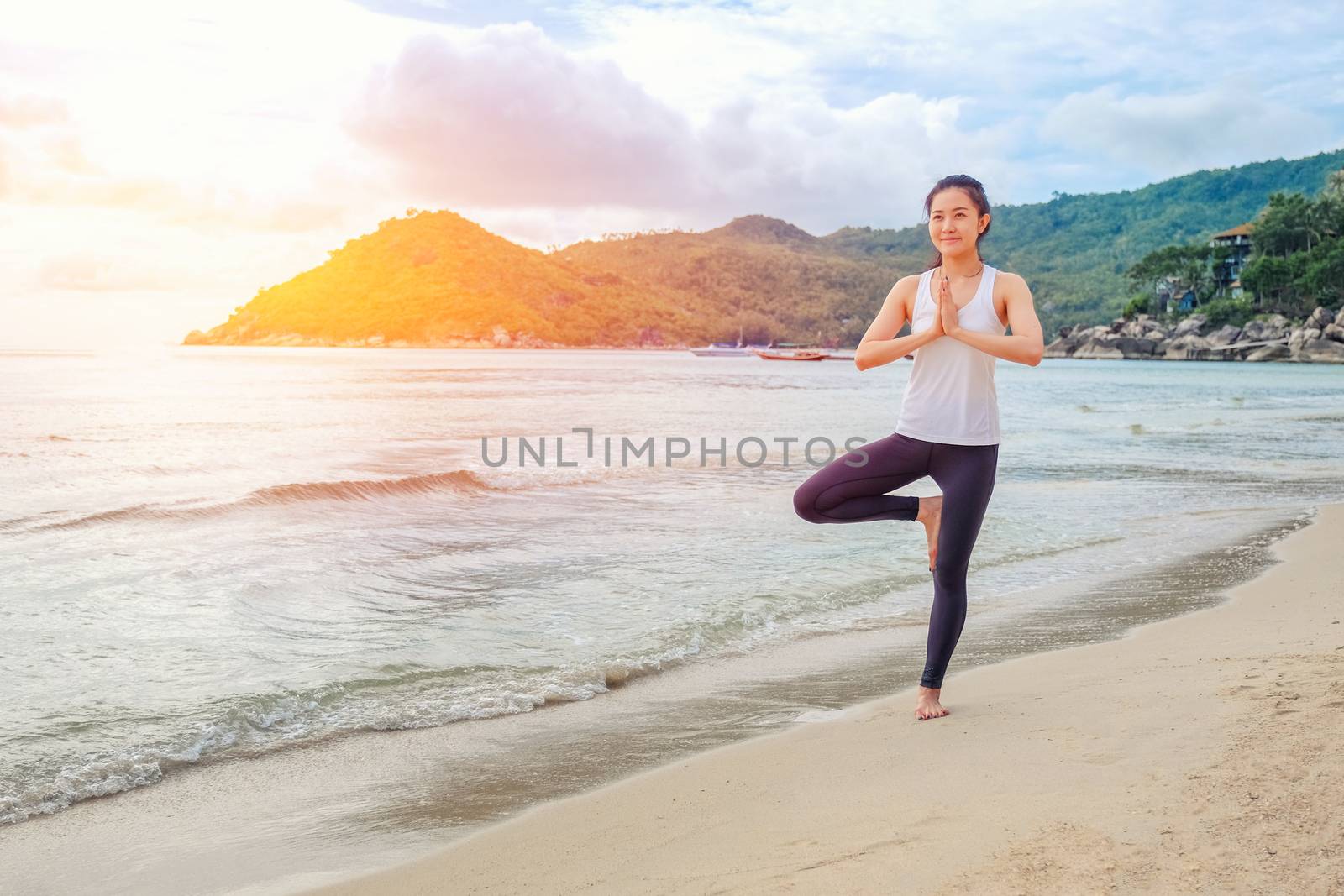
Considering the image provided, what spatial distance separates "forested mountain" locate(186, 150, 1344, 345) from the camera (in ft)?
458

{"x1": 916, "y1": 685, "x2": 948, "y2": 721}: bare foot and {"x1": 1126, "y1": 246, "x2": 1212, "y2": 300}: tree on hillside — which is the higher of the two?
{"x1": 1126, "y1": 246, "x2": 1212, "y2": 300}: tree on hillside

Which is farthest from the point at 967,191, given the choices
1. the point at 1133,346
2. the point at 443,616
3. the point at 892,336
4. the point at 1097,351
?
→ the point at 1097,351

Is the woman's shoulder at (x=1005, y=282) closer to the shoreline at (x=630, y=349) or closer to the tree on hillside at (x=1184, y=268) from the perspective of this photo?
the shoreline at (x=630, y=349)

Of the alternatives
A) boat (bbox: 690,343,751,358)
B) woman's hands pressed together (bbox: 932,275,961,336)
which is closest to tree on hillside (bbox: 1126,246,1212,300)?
boat (bbox: 690,343,751,358)

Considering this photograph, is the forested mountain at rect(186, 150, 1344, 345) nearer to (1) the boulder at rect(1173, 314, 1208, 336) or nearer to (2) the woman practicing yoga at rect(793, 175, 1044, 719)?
(1) the boulder at rect(1173, 314, 1208, 336)

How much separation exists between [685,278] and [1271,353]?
331 feet

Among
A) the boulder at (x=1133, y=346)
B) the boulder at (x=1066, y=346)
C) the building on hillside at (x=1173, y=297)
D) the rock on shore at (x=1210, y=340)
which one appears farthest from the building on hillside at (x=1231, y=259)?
the boulder at (x=1133, y=346)

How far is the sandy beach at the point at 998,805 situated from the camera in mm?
2211

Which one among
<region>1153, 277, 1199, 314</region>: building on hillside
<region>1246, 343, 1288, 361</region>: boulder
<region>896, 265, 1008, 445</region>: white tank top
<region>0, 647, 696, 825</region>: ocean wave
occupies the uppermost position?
<region>1153, 277, 1199, 314</region>: building on hillside

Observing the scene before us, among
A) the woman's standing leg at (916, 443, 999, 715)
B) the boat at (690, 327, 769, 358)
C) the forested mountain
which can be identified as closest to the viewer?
the woman's standing leg at (916, 443, 999, 715)

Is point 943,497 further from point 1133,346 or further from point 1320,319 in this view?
point 1133,346

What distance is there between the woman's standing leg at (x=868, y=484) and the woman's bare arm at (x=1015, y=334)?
45 centimetres

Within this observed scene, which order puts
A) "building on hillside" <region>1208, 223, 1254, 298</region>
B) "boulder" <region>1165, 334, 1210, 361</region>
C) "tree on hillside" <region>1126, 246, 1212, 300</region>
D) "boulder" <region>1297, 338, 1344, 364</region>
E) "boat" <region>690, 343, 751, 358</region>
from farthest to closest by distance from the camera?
"boat" <region>690, 343, 751, 358</region>
"building on hillside" <region>1208, 223, 1254, 298</region>
"tree on hillside" <region>1126, 246, 1212, 300</region>
"boulder" <region>1165, 334, 1210, 361</region>
"boulder" <region>1297, 338, 1344, 364</region>

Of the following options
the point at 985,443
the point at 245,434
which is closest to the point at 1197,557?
the point at 985,443
